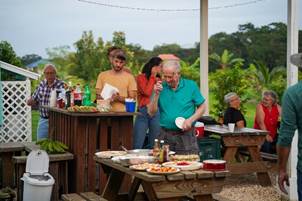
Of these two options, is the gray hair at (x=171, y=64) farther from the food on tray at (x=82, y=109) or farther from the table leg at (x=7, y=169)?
the table leg at (x=7, y=169)

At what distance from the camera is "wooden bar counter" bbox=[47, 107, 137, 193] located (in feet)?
18.1

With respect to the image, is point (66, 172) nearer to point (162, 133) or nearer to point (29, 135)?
point (162, 133)

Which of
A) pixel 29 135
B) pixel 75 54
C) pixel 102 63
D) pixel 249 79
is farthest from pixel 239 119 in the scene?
pixel 75 54

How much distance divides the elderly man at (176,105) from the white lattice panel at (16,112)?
467 centimetres

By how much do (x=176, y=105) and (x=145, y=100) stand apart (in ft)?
6.46

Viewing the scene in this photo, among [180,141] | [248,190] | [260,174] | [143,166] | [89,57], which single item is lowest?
[248,190]

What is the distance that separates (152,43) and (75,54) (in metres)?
2.05

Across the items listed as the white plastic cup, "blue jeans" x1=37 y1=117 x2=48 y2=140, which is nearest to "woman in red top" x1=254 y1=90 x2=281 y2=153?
the white plastic cup

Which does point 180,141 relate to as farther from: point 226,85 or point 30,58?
→ point 30,58

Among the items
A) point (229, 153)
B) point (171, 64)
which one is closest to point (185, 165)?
point (171, 64)

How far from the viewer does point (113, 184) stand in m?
4.83

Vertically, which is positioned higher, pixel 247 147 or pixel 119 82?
pixel 119 82

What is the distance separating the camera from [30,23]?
42.6ft

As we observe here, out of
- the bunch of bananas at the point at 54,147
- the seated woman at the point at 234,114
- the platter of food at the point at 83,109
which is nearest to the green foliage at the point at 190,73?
the seated woman at the point at 234,114
